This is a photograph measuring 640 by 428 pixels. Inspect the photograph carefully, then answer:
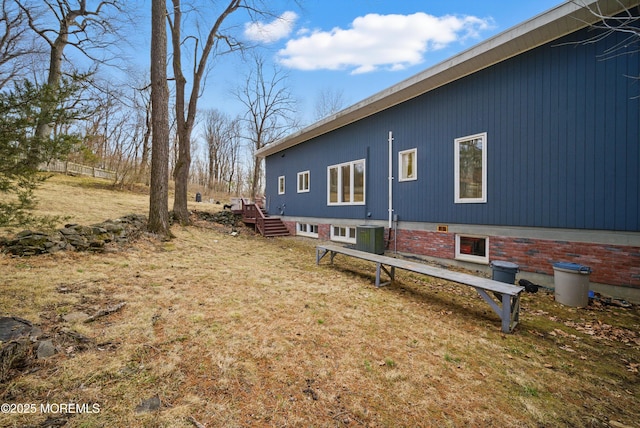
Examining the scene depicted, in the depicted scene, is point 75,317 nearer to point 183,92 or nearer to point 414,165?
point 414,165

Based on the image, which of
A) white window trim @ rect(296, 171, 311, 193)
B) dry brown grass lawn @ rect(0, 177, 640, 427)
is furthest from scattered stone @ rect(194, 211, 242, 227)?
dry brown grass lawn @ rect(0, 177, 640, 427)

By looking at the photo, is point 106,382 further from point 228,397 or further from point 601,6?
point 601,6

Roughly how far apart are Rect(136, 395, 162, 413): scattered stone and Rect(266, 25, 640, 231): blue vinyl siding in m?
7.24

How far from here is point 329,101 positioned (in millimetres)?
24125

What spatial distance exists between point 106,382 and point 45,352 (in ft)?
2.69

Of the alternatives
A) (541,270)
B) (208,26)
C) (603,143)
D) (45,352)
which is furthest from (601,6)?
(208,26)

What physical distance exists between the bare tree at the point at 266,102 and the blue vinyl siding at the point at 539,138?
17861 millimetres

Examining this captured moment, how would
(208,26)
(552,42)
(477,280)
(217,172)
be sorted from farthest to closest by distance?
(217,172) → (208,26) → (552,42) → (477,280)

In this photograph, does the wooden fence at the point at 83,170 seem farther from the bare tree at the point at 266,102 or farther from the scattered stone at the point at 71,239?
the scattered stone at the point at 71,239

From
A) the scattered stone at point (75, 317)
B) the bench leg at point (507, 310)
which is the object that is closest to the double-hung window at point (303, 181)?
the bench leg at point (507, 310)

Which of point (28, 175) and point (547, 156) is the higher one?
point (547, 156)

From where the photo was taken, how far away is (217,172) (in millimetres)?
37500

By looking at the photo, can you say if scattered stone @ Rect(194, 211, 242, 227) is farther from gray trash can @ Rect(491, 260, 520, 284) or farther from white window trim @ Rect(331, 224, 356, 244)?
gray trash can @ Rect(491, 260, 520, 284)

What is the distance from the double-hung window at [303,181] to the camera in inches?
522
